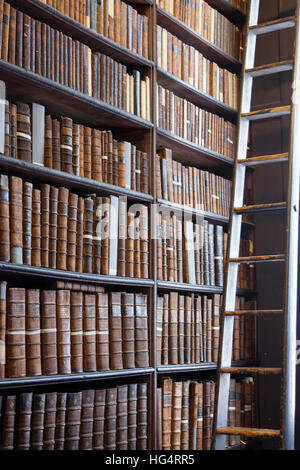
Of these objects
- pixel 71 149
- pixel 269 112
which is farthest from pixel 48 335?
pixel 269 112

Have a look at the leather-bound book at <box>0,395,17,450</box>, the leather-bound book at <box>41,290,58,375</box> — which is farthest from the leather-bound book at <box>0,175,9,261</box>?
the leather-bound book at <box>0,395,17,450</box>

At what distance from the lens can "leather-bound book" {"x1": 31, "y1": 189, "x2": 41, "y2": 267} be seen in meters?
2.36

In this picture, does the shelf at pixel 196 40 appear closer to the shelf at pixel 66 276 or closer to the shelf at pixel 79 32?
the shelf at pixel 79 32

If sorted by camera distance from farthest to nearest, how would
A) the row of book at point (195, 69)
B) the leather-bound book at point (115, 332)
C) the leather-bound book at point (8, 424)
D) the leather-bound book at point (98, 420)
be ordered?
the row of book at point (195, 69)
the leather-bound book at point (115, 332)
the leather-bound book at point (98, 420)
the leather-bound book at point (8, 424)

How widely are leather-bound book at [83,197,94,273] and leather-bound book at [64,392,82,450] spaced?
19.4 inches

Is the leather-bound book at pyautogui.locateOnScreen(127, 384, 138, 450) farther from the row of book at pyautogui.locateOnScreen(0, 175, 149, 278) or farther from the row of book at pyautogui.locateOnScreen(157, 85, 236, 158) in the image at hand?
the row of book at pyautogui.locateOnScreen(157, 85, 236, 158)

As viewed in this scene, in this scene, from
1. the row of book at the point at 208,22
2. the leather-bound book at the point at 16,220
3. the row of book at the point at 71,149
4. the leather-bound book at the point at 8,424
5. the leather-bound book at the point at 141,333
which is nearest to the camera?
the leather-bound book at the point at 8,424

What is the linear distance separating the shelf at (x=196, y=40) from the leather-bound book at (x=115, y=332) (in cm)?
140

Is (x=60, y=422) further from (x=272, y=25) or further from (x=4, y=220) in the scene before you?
(x=272, y=25)

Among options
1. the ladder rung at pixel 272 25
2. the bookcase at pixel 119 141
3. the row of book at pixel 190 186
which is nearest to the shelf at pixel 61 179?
the bookcase at pixel 119 141

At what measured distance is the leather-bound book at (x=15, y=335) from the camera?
7.27 ft

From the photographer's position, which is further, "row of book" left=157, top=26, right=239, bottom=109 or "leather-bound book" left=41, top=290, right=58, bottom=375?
"row of book" left=157, top=26, right=239, bottom=109

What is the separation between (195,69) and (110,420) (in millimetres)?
1793

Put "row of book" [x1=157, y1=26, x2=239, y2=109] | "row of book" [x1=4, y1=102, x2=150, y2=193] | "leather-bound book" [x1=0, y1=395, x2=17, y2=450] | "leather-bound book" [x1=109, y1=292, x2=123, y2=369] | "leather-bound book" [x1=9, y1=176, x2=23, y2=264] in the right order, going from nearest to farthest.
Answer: "leather-bound book" [x1=0, y1=395, x2=17, y2=450], "leather-bound book" [x1=9, y1=176, x2=23, y2=264], "row of book" [x1=4, y1=102, x2=150, y2=193], "leather-bound book" [x1=109, y1=292, x2=123, y2=369], "row of book" [x1=157, y1=26, x2=239, y2=109]
